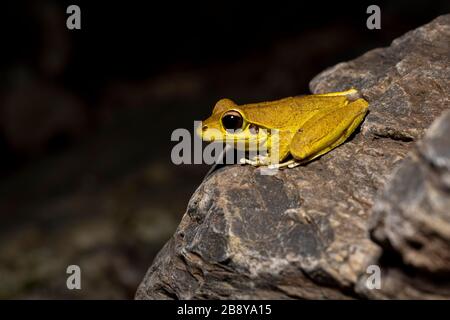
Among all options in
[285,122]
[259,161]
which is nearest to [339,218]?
[259,161]

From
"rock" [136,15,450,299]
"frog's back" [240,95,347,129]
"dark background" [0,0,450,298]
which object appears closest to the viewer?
"rock" [136,15,450,299]

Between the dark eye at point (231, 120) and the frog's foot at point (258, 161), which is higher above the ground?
the dark eye at point (231, 120)

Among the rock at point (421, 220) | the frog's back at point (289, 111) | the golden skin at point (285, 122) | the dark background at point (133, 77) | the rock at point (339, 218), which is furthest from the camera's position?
the dark background at point (133, 77)

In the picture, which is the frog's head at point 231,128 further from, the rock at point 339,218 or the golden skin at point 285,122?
the rock at point 339,218

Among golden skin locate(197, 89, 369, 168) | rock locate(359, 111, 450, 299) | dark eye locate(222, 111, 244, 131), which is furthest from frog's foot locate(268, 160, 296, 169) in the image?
rock locate(359, 111, 450, 299)

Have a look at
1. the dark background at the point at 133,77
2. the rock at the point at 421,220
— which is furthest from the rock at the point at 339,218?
the dark background at the point at 133,77

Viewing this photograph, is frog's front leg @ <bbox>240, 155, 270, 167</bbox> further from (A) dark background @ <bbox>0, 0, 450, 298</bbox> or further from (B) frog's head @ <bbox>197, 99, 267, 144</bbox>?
(A) dark background @ <bbox>0, 0, 450, 298</bbox>
